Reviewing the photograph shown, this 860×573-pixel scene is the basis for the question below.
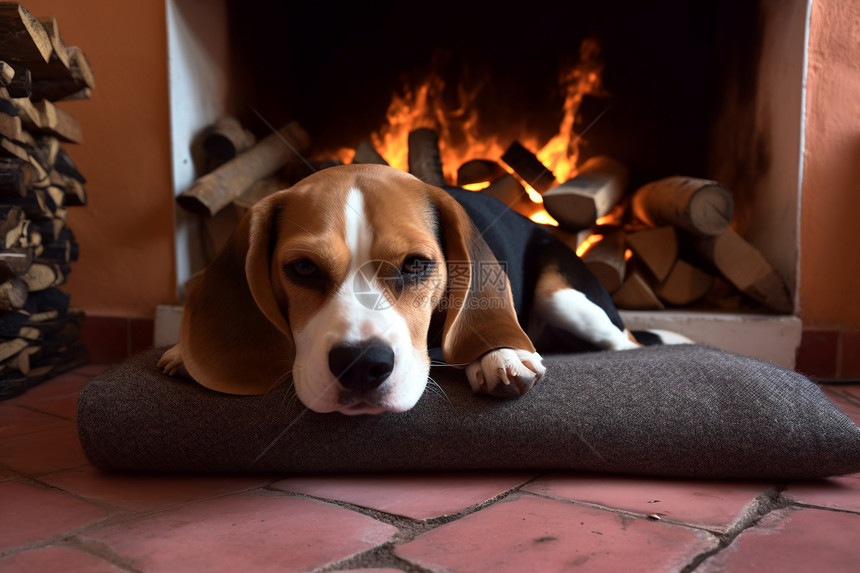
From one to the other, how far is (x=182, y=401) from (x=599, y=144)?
2.82 metres

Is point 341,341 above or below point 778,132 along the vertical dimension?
below

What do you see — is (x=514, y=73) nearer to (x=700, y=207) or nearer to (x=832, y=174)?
(x=700, y=207)

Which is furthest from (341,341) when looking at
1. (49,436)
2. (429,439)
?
(49,436)

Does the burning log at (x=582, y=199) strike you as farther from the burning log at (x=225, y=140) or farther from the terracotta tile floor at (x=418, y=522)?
the terracotta tile floor at (x=418, y=522)

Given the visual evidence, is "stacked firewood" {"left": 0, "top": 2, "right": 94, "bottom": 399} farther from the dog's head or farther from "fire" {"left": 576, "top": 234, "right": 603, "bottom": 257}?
"fire" {"left": 576, "top": 234, "right": 603, "bottom": 257}

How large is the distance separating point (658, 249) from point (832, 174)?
738 millimetres

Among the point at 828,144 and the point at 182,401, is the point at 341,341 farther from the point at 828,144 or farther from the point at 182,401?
the point at 828,144

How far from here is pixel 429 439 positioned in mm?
1549

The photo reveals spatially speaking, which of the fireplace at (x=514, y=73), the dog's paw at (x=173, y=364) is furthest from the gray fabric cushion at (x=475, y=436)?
the fireplace at (x=514, y=73)

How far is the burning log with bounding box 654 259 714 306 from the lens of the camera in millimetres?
3029

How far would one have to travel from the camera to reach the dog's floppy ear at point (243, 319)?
63.1 inches

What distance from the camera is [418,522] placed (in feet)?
4.20

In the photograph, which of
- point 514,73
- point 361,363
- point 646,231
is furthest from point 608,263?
point 361,363

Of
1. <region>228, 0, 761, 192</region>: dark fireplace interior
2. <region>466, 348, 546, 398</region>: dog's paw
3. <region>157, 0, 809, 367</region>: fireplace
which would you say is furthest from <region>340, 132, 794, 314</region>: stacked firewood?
<region>466, 348, 546, 398</region>: dog's paw
